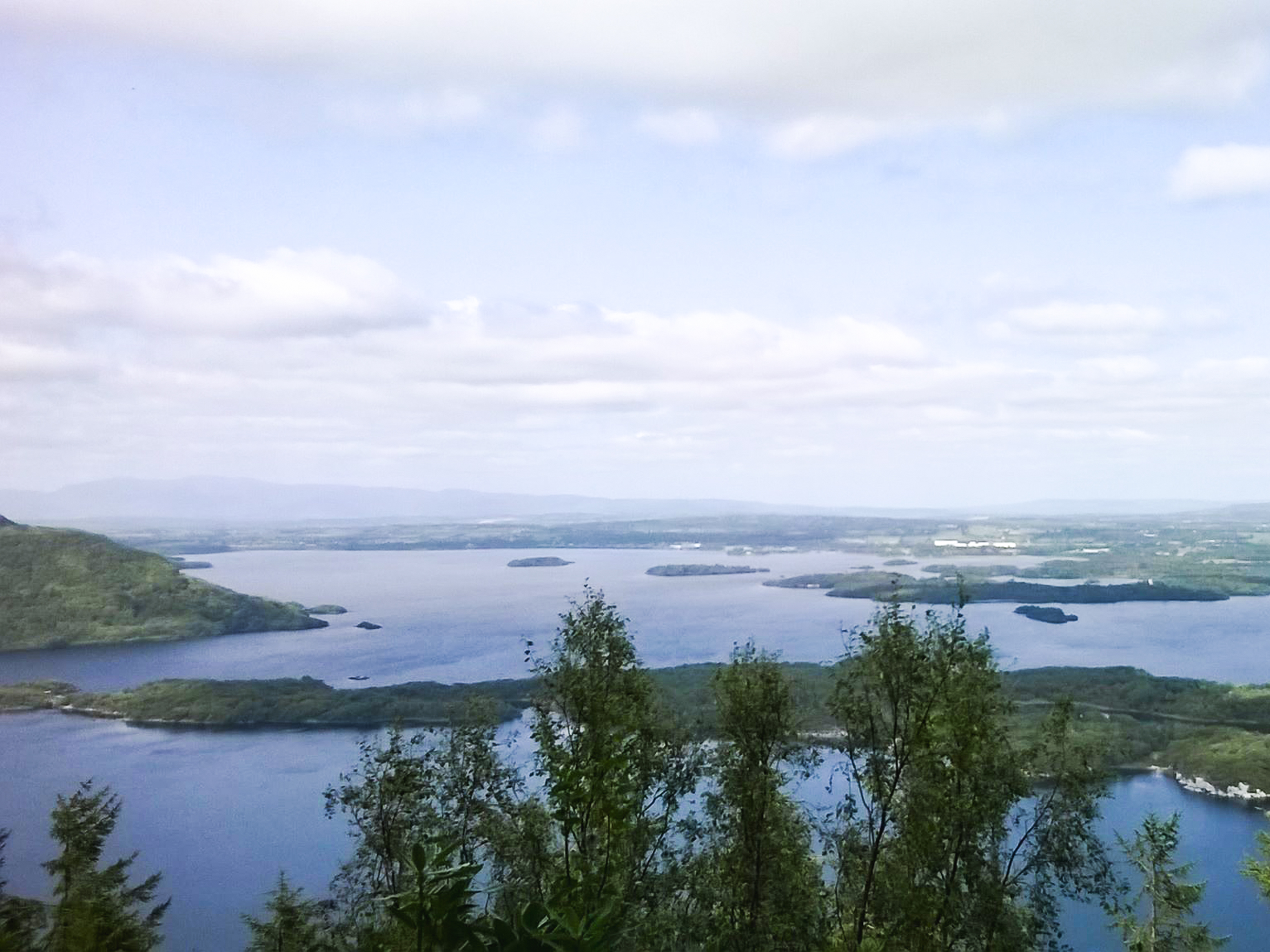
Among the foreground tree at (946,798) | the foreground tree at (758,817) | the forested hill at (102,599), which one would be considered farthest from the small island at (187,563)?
the foreground tree at (946,798)

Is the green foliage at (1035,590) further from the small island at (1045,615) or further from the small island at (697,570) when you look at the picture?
the small island at (697,570)

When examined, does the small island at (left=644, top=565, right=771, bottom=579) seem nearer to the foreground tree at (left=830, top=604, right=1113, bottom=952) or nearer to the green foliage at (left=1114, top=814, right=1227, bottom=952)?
the green foliage at (left=1114, top=814, right=1227, bottom=952)

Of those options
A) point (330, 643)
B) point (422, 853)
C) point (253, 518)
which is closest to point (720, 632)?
point (330, 643)

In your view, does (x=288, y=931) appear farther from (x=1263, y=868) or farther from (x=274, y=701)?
(x=274, y=701)

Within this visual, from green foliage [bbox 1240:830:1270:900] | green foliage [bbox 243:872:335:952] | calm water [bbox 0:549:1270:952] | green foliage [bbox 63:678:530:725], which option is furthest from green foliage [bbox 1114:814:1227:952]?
green foliage [bbox 63:678:530:725]

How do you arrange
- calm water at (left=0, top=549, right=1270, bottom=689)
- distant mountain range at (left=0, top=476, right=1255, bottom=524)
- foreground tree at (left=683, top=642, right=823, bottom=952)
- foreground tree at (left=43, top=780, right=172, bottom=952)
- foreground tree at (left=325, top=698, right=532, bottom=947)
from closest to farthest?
foreground tree at (left=43, top=780, right=172, bottom=952), foreground tree at (left=683, top=642, right=823, bottom=952), foreground tree at (left=325, top=698, right=532, bottom=947), calm water at (left=0, top=549, right=1270, bottom=689), distant mountain range at (left=0, top=476, right=1255, bottom=524)

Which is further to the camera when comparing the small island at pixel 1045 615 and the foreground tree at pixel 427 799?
the small island at pixel 1045 615

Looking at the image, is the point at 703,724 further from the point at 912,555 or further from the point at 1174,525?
the point at 1174,525
